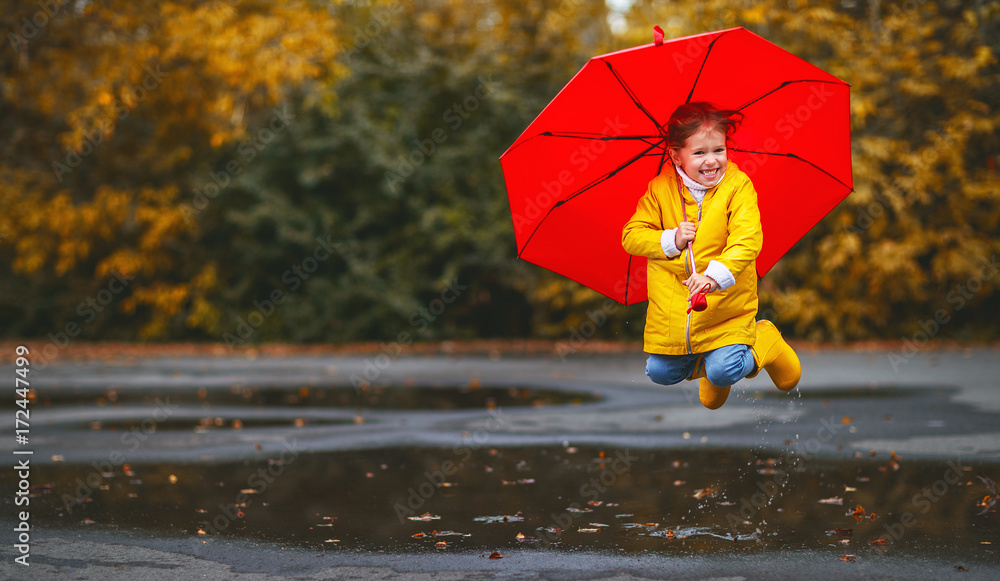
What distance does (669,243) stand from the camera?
15.2ft

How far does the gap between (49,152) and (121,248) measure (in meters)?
2.51

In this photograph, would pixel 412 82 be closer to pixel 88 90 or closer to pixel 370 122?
pixel 370 122

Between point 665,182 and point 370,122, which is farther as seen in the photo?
point 370,122

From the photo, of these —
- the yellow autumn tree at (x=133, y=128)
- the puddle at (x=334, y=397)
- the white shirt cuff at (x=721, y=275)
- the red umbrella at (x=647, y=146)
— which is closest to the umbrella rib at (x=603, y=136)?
the red umbrella at (x=647, y=146)

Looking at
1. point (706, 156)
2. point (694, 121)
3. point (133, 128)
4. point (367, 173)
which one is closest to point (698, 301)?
point (706, 156)

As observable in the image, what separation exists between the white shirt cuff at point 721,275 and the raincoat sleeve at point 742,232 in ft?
0.08

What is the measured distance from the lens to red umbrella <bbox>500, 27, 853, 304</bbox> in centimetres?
478

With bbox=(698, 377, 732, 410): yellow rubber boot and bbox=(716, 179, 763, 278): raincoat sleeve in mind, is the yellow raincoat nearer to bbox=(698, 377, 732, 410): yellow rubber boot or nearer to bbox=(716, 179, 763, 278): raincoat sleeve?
bbox=(716, 179, 763, 278): raincoat sleeve

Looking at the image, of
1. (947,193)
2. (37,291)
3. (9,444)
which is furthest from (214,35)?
(947,193)

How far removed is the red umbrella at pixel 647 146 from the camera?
4777mm

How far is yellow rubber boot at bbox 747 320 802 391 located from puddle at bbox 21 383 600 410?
566cm

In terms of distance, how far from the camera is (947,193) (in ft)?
55.8

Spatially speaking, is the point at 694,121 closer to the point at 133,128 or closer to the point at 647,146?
the point at 647,146

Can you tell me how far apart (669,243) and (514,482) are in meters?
2.49
